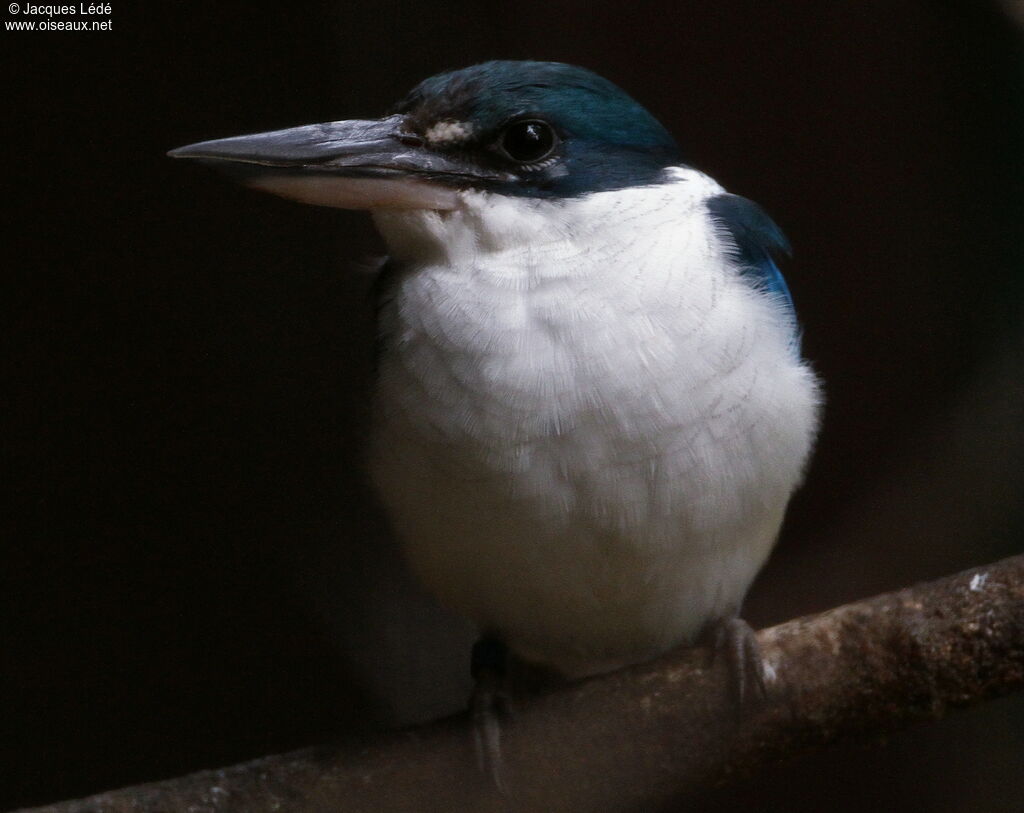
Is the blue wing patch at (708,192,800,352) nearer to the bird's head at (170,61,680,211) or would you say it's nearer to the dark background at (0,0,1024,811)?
the bird's head at (170,61,680,211)

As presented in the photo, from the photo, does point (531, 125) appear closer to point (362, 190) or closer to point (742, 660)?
point (362, 190)

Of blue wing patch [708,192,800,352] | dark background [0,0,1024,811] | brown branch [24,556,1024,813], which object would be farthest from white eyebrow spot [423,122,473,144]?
brown branch [24,556,1024,813]

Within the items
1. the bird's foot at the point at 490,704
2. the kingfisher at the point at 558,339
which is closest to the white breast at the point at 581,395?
the kingfisher at the point at 558,339

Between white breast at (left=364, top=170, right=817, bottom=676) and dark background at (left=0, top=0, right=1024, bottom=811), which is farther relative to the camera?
dark background at (left=0, top=0, right=1024, bottom=811)

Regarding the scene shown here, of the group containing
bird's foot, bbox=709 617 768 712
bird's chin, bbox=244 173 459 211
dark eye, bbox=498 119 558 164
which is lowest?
bird's foot, bbox=709 617 768 712

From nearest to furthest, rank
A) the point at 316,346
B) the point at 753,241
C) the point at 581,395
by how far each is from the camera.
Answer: the point at 581,395 → the point at 753,241 → the point at 316,346

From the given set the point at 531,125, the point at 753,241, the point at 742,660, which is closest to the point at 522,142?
the point at 531,125
